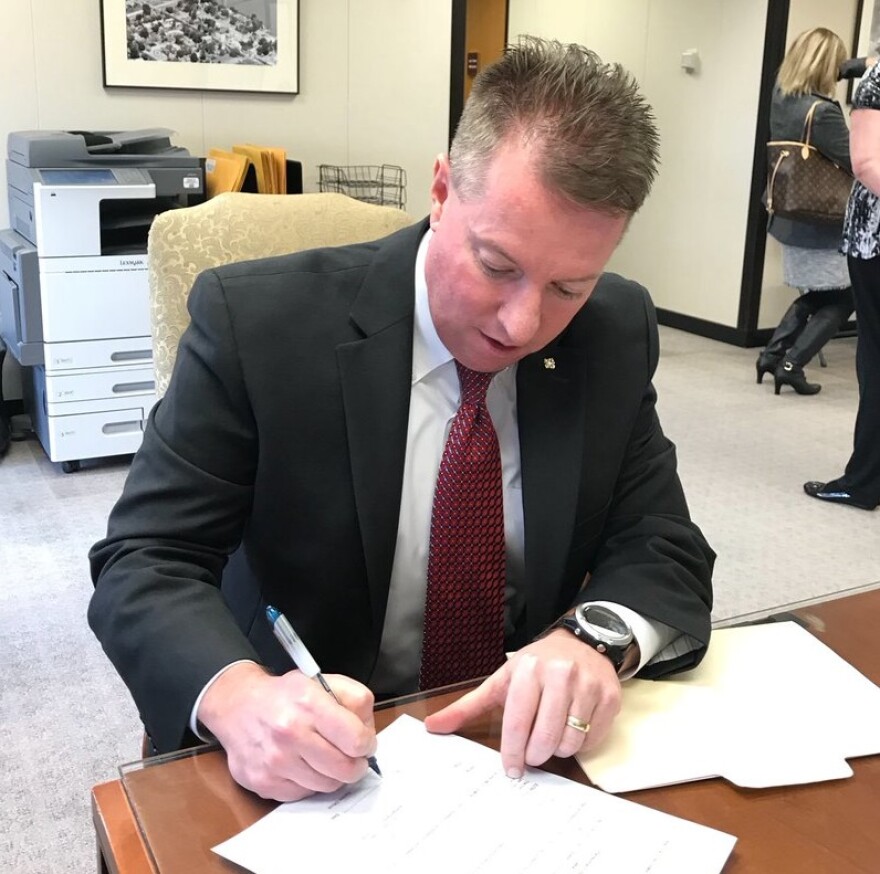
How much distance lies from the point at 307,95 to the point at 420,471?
11.3ft

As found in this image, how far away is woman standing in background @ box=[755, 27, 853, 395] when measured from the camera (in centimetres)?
427

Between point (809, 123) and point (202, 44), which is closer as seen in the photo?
point (202, 44)

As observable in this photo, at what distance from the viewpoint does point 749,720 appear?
2.89 ft

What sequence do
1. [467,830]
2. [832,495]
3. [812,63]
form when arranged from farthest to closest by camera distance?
1. [812,63]
2. [832,495]
3. [467,830]

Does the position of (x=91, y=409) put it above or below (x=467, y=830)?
below

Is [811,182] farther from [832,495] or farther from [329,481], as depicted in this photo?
[329,481]

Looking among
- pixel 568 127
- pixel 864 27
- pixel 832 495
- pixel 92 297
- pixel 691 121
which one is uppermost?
pixel 864 27

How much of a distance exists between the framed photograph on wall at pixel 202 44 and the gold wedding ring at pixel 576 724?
11.8ft

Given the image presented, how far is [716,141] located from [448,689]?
17.0 feet

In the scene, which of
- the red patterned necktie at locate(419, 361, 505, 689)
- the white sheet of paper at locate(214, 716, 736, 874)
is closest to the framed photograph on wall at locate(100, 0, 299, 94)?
the red patterned necktie at locate(419, 361, 505, 689)

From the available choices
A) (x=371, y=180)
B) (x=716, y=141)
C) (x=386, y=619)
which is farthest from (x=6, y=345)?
(x=716, y=141)

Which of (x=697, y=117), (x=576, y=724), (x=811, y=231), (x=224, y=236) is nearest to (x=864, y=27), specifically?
(x=697, y=117)

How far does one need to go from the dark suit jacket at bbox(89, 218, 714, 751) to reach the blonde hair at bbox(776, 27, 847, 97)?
371 cm

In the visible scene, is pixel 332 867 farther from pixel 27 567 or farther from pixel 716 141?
pixel 716 141
